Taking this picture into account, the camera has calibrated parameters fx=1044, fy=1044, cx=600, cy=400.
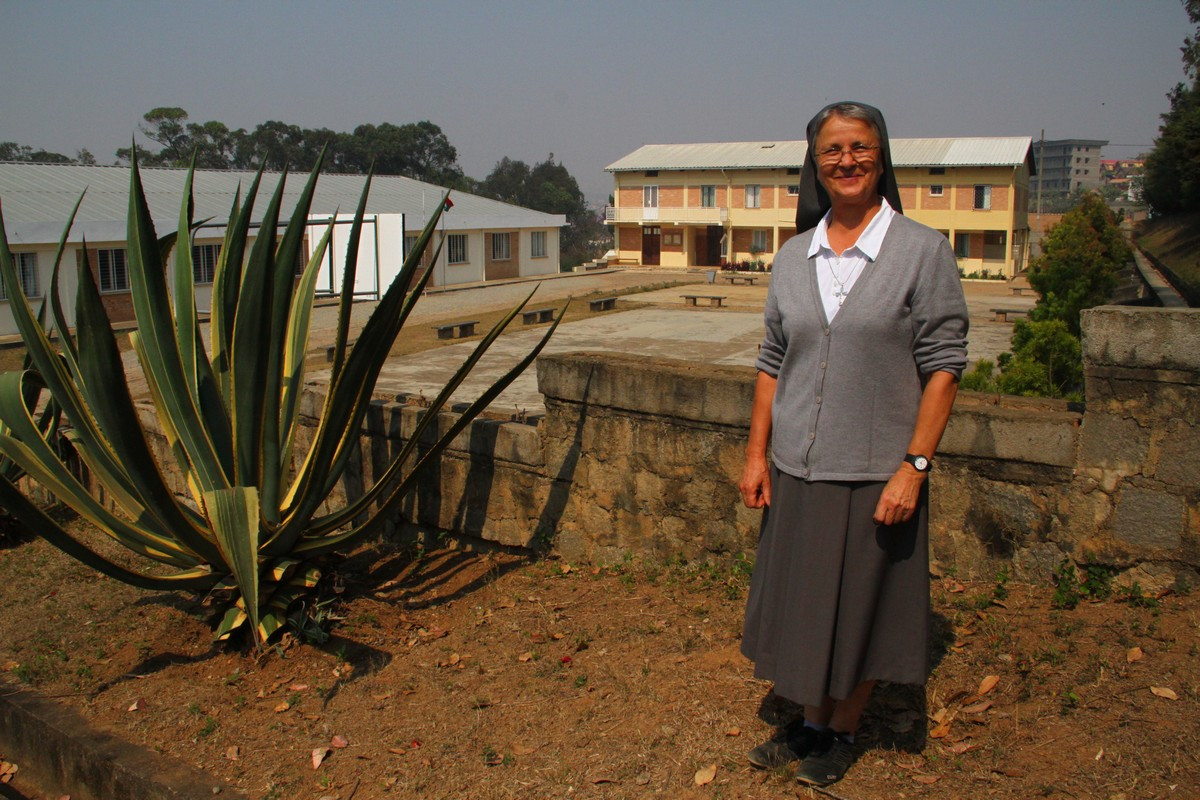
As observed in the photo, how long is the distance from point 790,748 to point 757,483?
756mm

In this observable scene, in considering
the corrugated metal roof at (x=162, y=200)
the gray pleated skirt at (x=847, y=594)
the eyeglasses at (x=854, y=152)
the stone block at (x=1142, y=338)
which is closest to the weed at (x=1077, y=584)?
the stone block at (x=1142, y=338)

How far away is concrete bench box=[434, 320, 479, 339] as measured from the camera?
20.1m

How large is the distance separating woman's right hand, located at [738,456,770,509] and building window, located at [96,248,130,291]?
2375 centimetres

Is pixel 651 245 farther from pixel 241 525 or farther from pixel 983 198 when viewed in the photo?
pixel 241 525

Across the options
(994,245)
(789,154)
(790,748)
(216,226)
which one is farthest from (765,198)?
(790,748)

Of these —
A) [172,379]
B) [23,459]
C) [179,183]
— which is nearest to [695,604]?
[172,379]

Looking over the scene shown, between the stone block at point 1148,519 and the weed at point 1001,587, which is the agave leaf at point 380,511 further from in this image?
the stone block at point 1148,519

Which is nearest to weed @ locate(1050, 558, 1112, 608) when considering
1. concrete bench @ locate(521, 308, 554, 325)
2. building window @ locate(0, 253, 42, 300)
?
concrete bench @ locate(521, 308, 554, 325)

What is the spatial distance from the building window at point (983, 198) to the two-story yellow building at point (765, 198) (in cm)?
4

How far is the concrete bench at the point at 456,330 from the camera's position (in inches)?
790

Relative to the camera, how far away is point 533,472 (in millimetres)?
4891

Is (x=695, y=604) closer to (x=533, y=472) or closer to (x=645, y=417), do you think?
(x=645, y=417)

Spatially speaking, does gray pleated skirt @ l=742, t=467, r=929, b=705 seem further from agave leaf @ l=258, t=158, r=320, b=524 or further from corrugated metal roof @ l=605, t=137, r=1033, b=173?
corrugated metal roof @ l=605, t=137, r=1033, b=173

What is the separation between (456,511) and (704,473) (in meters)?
1.39
